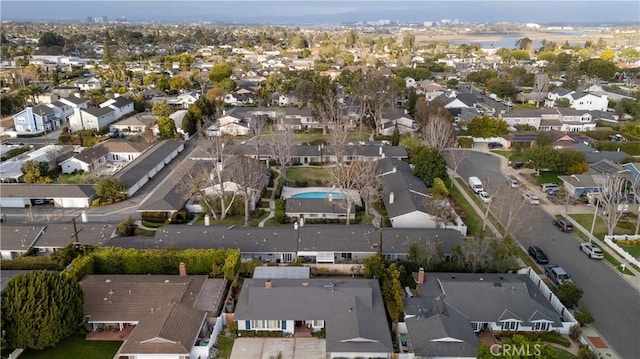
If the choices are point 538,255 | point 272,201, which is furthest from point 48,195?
point 538,255

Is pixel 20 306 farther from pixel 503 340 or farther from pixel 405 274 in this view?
pixel 503 340

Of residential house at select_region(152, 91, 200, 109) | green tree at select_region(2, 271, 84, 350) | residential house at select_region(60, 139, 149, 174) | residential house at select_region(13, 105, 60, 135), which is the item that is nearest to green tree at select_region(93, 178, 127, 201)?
residential house at select_region(60, 139, 149, 174)

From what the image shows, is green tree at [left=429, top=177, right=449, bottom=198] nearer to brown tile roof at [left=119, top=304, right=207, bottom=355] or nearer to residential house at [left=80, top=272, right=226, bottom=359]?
residential house at [left=80, top=272, right=226, bottom=359]

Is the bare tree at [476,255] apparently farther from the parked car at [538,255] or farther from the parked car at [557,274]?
the parked car at [538,255]

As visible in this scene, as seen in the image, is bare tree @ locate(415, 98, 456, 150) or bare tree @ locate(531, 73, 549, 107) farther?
bare tree @ locate(531, 73, 549, 107)

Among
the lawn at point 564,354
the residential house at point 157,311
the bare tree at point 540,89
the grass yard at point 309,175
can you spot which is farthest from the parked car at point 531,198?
the bare tree at point 540,89

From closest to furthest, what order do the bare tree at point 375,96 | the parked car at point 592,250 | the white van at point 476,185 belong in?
the parked car at point 592,250
the white van at point 476,185
the bare tree at point 375,96

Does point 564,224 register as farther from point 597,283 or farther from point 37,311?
point 37,311
